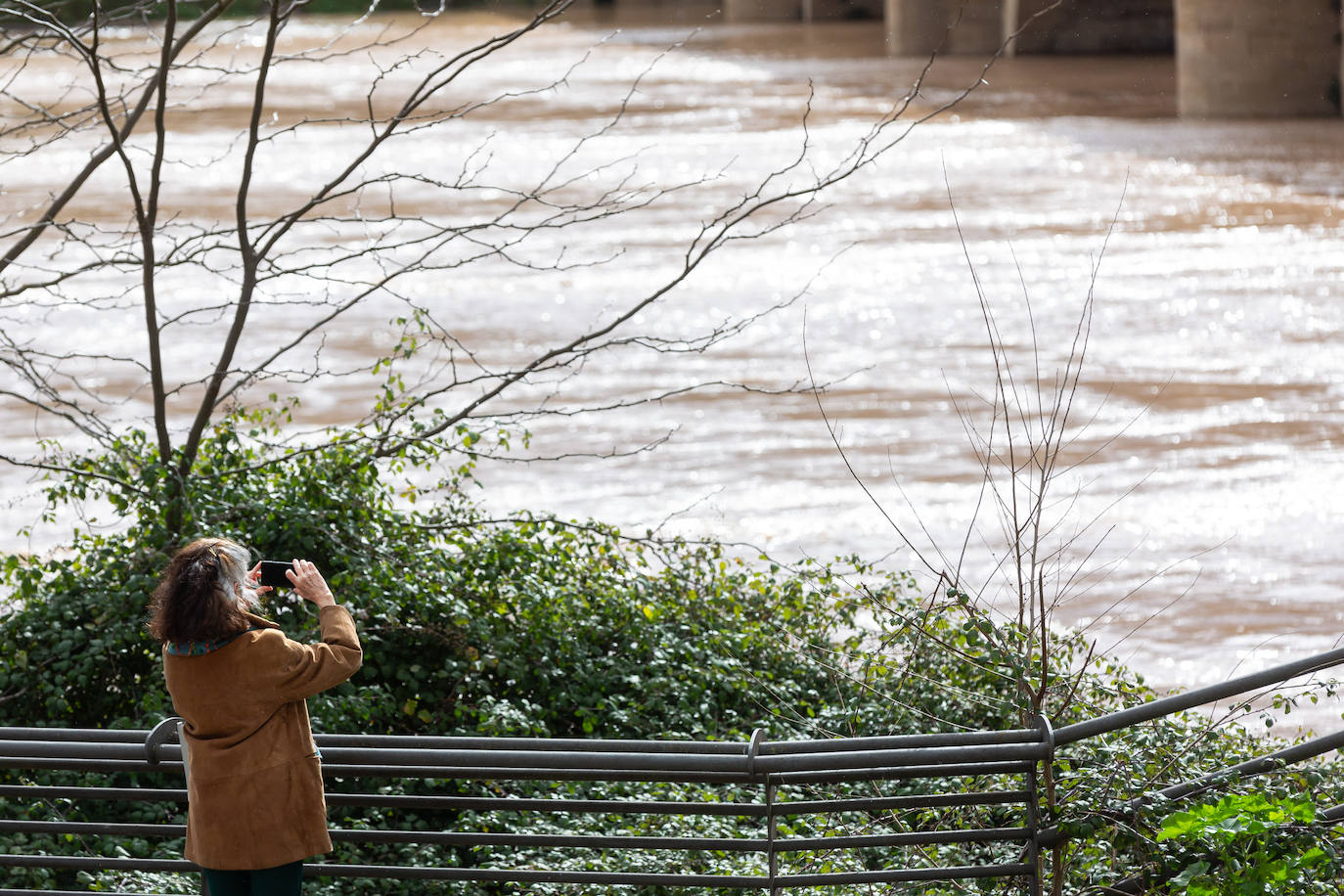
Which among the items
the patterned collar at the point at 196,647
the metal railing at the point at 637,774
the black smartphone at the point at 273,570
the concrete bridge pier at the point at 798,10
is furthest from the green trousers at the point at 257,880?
the concrete bridge pier at the point at 798,10

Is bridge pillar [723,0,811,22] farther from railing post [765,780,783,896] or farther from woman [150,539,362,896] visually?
woman [150,539,362,896]

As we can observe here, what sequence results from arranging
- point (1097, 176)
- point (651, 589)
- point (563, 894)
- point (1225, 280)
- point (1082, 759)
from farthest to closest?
point (1097, 176) < point (1225, 280) < point (651, 589) < point (563, 894) < point (1082, 759)

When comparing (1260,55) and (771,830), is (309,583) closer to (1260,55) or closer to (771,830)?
(771,830)

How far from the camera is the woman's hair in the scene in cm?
354

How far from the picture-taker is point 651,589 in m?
7.61

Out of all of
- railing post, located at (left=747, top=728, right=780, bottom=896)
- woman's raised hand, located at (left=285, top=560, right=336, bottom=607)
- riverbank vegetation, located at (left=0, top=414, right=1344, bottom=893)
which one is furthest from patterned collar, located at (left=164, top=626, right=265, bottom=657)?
riverbank vegetation, located at (left=0, top=414, right=1344, bottom=893)

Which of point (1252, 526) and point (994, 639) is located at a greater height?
point (994, 639)

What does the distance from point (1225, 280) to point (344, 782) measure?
12.9 meters

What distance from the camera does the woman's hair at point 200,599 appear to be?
11.6 ft

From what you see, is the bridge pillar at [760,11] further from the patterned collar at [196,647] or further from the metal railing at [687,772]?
the patterned collar at [196,647]

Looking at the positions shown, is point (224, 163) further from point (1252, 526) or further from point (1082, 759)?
point (1082, 759)

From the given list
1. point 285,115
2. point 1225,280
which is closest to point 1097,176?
point 1225,280

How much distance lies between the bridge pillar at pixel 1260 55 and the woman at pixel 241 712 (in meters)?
26.1

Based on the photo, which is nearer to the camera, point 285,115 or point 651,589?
point 651,589
